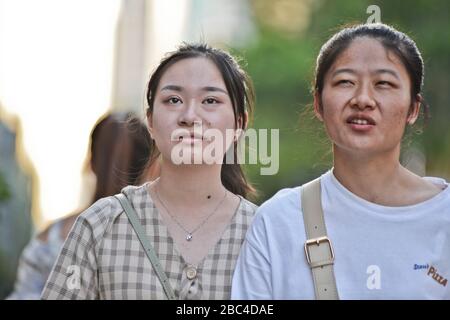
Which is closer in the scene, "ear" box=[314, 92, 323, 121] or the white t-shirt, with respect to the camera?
the white t-shirt

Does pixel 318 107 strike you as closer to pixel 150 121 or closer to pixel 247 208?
pixel 247 208

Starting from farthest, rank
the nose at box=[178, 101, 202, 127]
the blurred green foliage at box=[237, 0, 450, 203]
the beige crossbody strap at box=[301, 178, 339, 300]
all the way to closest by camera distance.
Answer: the blurred green foliage at box=[237, 0, 450, 203] → the nose at box=[178, 101, 202, 127] → the beige crossbody strap at box=[301, 178, 339, 300]

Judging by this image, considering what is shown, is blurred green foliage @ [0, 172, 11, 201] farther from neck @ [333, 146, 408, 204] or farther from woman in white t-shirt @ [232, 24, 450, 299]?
neck @ [333, 146, 408, 204]

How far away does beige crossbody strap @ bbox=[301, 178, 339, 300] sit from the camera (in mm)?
2441

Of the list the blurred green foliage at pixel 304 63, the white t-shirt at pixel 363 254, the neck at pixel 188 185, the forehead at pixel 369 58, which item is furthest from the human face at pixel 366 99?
the blurred green foliage at pixel 304 63

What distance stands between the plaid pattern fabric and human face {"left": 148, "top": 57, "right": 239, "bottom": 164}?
0.72ft

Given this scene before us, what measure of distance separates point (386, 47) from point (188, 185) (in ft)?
2.36

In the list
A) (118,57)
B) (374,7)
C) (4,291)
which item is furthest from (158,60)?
(118,57)

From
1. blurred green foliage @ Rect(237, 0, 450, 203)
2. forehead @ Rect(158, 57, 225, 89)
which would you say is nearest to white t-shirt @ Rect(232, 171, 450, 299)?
forehead @ Rect(158, 57, 225, 89)

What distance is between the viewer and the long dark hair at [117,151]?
3348mm

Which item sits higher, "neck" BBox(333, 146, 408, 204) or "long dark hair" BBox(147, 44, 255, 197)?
"long dark hair" BBox(147, 44, 255, 197)

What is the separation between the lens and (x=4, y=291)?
5.07 m
